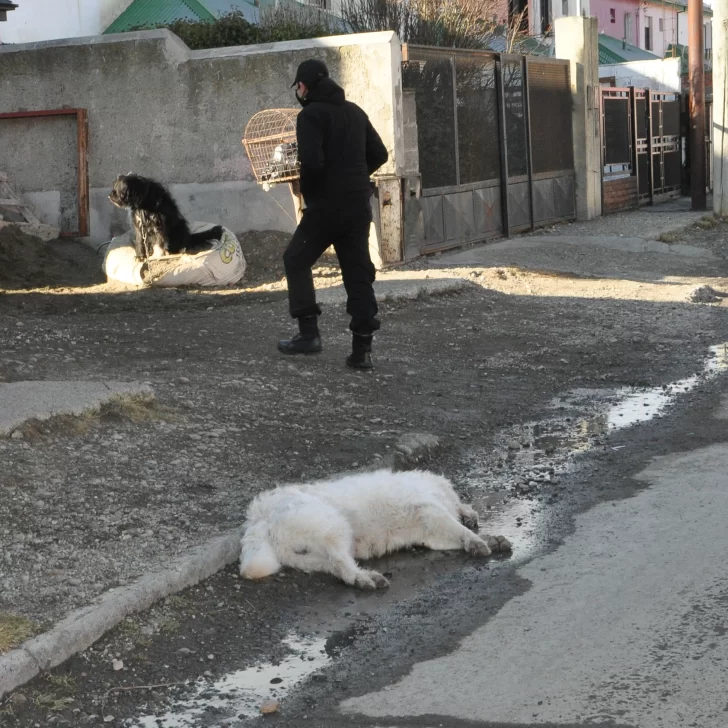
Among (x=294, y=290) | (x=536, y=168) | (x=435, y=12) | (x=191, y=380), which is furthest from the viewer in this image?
(x=435, y=12)

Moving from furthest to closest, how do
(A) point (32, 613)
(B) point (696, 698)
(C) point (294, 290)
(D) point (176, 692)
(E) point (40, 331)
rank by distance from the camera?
(E) point (40, 331)
(C) point (294, 290)
(A) point (32, 613)
(D) point (176, 692)
(B) point (696, 698)

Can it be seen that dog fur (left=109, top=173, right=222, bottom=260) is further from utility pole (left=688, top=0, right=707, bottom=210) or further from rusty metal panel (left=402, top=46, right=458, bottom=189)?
utility pole (left=688, top=0, right=707, bottom=210)

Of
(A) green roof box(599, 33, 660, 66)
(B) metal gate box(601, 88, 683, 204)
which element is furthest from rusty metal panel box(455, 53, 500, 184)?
(A) green roof box(599, 33, 660, 66)

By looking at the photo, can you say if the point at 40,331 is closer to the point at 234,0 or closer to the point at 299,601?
the point at 299,601

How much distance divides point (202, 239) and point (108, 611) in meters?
8.58

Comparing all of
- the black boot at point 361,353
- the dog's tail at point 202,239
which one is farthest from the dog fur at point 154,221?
the black boot at point 361,353

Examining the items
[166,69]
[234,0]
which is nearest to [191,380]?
[166,69]

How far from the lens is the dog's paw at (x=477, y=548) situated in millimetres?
4801

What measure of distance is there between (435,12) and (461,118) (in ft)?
31.2

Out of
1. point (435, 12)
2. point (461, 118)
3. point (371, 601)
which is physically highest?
point (435, 12)

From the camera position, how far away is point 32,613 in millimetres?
4035

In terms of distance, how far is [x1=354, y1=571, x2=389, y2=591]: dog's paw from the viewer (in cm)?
449

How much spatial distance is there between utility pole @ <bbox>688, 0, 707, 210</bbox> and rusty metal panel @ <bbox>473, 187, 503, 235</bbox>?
653cm

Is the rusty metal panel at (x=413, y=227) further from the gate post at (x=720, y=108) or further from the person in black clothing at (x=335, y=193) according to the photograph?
the gate post at (x=720, y=108)
